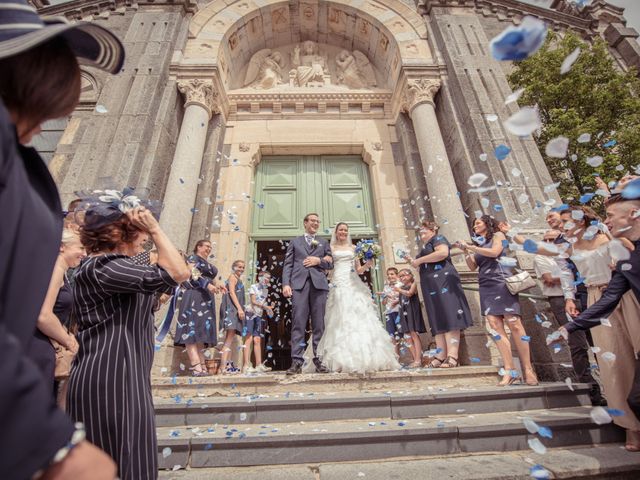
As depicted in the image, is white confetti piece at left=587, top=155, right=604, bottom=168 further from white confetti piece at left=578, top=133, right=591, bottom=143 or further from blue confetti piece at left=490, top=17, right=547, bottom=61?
blue confetti piece at left=490, top=17, right=547, bottom=61

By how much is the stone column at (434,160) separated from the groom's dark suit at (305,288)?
2914 millimetres

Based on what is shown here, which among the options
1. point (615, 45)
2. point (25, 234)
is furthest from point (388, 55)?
point (25, 234)

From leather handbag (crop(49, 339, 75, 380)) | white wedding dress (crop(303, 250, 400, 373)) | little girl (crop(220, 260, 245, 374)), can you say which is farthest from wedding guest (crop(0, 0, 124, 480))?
little girl (crop(220, 260, 245, 374))

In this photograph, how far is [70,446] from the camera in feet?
2.18

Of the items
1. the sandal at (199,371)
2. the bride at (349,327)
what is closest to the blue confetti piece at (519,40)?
the bride at (349,327)

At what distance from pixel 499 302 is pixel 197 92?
7.92 meters

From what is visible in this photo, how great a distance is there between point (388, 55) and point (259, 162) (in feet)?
16.0

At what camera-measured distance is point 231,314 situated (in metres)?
6.08

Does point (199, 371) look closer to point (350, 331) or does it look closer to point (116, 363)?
point (350, 331)

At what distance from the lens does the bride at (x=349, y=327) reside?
15.1 feet

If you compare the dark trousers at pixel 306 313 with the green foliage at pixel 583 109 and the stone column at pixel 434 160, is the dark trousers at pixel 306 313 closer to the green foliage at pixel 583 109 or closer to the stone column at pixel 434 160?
the stone column at pixel 434 160

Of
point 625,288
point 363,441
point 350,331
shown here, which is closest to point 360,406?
point 363,441

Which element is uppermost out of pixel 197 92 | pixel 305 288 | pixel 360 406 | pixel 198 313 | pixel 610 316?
pixel 197 92

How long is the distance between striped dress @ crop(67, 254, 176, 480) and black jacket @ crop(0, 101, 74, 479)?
2.71 feet
